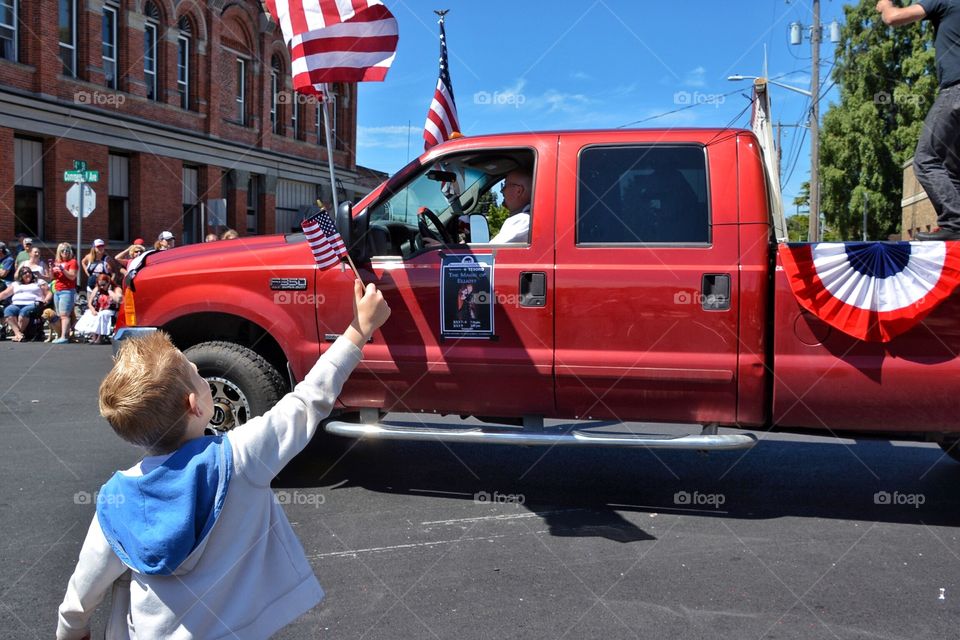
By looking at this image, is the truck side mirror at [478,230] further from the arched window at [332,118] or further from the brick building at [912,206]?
the brick building at [912,206]

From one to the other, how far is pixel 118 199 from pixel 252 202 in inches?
274

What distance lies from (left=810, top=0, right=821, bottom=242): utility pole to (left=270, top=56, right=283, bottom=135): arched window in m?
19.0

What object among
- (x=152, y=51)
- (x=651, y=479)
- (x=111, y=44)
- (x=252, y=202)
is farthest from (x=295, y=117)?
(x=651, y=479)

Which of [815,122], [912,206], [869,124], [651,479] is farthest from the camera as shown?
[869,124]

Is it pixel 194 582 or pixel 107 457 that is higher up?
pixel 194 582

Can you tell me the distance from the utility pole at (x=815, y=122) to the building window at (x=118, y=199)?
20781 mm

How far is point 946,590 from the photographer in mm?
3996

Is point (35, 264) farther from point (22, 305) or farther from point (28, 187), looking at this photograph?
point (28, 187)

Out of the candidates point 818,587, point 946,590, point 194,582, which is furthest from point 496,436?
point 194,582

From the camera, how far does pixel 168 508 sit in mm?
1871

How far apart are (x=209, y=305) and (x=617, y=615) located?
331cm

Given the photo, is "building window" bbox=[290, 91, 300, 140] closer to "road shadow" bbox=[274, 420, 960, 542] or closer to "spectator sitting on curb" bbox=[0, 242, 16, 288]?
"spectator sitting on curb" bbox=[0, 242, 16, 288]

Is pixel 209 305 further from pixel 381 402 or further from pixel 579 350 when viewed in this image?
pixel 579 350

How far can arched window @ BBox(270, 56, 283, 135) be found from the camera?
31.8 m
